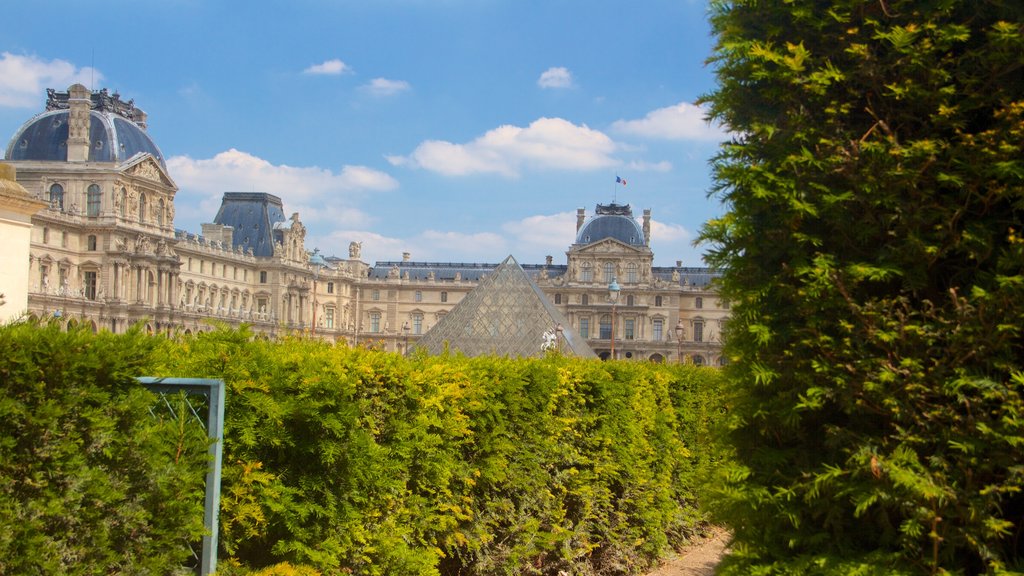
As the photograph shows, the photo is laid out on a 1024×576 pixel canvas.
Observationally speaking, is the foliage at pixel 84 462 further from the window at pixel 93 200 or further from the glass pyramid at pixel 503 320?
the window at pixel 93 200

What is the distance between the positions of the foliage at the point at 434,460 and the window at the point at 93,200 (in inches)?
2231

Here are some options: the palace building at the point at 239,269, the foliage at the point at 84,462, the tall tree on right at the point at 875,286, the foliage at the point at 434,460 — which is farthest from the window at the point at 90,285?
the tall tree on right at the point at 875,286

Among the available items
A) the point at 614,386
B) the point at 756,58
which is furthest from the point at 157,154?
the point at 756,58

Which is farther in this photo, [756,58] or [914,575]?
[756,58]

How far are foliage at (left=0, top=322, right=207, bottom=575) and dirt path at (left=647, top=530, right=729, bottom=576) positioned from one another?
717 centimetres

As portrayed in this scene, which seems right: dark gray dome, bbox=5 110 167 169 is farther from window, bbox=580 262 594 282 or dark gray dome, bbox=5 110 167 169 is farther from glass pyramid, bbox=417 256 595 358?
glass pyramid, bbox=417 256 595 358

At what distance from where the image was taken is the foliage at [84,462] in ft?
13.2

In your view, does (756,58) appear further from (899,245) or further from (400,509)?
(400,509)

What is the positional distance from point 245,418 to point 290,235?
3126 inches

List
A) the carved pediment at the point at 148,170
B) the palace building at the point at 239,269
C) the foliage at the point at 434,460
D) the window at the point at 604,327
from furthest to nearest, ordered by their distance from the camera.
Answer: the window at the point at 604,327
the carved pediment at the point at 148,170
the palace building at the point at 239,269
the foliage at the point at 434,460

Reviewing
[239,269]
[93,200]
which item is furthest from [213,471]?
[239,269]

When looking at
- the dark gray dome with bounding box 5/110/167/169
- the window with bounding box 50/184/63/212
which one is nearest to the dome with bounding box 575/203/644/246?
the dark gray dome with bounding box 5/110/167/169

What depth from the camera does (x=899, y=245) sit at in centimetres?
430

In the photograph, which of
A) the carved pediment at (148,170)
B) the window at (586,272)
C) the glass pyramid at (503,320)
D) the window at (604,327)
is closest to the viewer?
the glass pyramid at (503,320)
